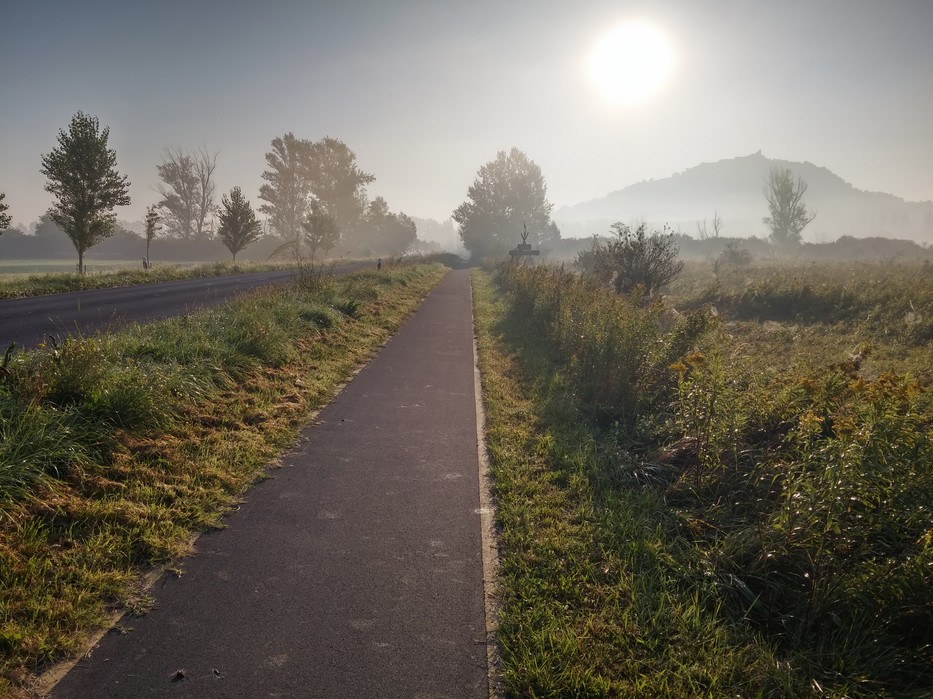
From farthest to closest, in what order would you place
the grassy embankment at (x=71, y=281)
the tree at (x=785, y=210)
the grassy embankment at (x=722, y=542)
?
1. the tree at (x=785, y=210)
2. the grassy embankment at (x=71, y=281)
3. the grassy embankment at (x=722, y=542)

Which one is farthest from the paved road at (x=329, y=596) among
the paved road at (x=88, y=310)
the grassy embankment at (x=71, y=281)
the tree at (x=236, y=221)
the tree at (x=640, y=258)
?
the tree at (x=236, y=221)

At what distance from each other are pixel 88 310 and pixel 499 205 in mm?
63831

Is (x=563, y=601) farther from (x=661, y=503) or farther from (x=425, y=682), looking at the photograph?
(x=661, y=503)

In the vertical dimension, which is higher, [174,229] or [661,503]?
[174,229]

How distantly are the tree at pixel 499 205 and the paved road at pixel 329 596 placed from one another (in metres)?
65.1

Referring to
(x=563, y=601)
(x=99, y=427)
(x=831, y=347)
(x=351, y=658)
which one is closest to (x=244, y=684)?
(x=351, y=658)

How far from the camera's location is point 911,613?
7.69 ft

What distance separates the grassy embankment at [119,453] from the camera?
8.30 feet

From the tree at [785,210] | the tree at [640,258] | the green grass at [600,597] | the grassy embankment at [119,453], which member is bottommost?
the green grass at [600,597]

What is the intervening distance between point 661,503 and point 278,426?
4.10 m

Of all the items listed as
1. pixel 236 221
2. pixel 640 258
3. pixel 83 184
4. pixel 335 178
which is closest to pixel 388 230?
pixel 335 178

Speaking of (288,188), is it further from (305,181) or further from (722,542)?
(722,542)

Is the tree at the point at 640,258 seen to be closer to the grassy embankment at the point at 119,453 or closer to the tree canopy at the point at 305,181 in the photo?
the grassy embankment at the point at 119,453

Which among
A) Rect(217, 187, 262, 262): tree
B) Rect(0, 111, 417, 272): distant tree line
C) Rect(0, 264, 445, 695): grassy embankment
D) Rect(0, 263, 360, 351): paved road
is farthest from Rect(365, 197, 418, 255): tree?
Rect(0, 264, 445, 695): grassy embankment
